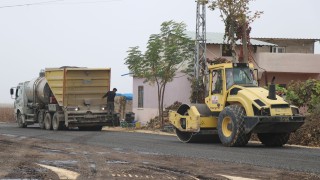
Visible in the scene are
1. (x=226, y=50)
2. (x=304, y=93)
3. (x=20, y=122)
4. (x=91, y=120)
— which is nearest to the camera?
(x=304, y=93)

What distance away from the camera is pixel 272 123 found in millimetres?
17453

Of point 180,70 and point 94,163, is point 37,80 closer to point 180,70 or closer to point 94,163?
point 180,70

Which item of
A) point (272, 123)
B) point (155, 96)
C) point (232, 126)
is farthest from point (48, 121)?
point (272, 123)

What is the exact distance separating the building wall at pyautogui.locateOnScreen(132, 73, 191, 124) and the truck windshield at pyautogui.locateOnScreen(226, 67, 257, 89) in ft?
63.7

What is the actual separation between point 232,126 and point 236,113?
441mm

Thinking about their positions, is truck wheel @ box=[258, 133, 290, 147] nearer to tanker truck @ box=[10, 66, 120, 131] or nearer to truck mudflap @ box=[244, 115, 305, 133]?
truck mudflap @ box=[244, 115, 305, 133]

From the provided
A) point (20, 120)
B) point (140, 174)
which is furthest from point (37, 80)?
point (140, 174)

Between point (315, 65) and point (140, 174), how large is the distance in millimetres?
31704

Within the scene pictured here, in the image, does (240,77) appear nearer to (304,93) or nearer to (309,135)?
(309,135)

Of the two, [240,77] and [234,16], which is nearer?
[240,77]

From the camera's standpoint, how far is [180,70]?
38.9 m

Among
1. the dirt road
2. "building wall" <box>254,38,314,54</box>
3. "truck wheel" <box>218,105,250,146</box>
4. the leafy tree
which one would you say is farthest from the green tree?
the dirt road

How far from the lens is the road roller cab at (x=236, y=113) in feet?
57.6

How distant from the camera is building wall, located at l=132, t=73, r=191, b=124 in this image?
3912 centimetres
